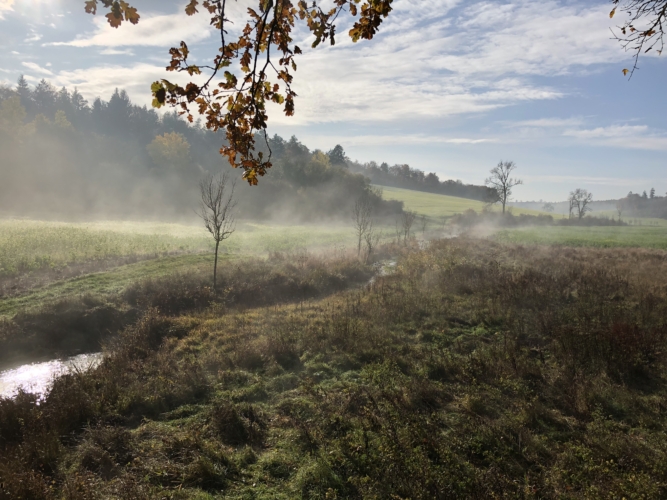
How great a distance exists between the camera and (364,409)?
704cm

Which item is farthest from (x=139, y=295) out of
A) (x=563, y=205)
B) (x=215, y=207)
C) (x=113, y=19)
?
(x=563, y=205)

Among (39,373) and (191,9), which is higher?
(191,9)

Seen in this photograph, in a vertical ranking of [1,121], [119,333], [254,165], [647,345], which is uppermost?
[1,121]

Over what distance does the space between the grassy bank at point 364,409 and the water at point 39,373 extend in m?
0.86

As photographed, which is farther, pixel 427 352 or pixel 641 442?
pixel 427 352

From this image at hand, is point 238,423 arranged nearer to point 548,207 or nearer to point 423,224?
point 423,224

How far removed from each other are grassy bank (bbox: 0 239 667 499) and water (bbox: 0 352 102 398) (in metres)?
0.86

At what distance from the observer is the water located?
30.8 feet

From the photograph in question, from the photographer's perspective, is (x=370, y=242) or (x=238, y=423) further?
(x=370, y=242)

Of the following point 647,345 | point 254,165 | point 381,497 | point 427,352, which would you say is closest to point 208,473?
point 381,497

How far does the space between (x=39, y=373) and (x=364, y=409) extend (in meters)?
9.98

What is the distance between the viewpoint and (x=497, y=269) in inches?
779

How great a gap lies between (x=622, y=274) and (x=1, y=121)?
76.0m

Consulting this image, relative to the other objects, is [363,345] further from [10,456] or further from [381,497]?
[10,456]
